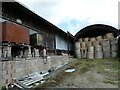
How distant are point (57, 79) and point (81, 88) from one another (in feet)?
5.28

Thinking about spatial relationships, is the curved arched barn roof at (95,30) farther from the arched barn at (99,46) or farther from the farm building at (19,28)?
the farm building at (19,28)

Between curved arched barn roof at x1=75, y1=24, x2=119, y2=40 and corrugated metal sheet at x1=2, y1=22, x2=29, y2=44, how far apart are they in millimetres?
11858

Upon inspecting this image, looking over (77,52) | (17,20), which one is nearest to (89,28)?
(77,52)

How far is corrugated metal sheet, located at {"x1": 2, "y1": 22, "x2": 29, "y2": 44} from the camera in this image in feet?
25.3

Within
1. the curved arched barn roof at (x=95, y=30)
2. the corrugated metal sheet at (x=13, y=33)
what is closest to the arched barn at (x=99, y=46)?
the curved arched barn roof at (x=95, y=30)

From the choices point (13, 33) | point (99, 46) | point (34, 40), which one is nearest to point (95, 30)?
A: point (99, 46)

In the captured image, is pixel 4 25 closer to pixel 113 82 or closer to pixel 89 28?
pixel 113 82

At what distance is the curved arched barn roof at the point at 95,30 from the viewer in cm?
1872

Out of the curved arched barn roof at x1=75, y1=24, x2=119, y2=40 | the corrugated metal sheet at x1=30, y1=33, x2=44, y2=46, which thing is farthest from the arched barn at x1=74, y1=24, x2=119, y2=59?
the corrugated metal sheet at x1=30, y1=33, x2=44, y2=46

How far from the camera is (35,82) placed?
743 cm

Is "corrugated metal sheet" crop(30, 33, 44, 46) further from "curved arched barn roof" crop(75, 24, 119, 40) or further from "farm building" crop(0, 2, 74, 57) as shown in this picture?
"curved arched barn roof" crop(75, 24, 119, 40)

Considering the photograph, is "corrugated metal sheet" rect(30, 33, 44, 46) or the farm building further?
"corrugated metal sheet" rect(30, 33, 44, 46)

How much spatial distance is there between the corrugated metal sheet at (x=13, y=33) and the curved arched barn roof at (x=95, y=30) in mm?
11858

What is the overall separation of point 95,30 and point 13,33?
14.7 metres
